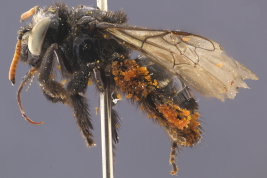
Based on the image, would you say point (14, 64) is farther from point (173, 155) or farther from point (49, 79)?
point (173, 155)

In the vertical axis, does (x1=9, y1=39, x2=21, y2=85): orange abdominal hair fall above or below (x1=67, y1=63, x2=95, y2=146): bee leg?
above

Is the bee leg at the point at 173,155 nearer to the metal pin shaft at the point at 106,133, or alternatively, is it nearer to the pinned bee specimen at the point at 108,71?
the pinned bee specimen at the point at 108,71

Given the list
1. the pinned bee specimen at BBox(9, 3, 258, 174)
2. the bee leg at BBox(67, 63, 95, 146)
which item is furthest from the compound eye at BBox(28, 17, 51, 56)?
the bee leg at BBox(67, 63, 95, 146)

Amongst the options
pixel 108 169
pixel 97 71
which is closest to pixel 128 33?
pixel 97 71

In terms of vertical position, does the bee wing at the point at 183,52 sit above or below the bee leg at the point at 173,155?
above

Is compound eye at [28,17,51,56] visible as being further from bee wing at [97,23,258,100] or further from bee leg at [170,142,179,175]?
bee leg at [170,142,179,175]

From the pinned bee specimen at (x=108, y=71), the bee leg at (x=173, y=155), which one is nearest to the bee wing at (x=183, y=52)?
the pinned bee specimen at (x=108, y=71)

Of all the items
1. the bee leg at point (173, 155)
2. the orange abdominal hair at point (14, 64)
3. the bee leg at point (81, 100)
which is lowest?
the bee leg at point (173, 155)

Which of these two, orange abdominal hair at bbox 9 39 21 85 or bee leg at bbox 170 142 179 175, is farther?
bee leg at bbox 170 142 179 175
